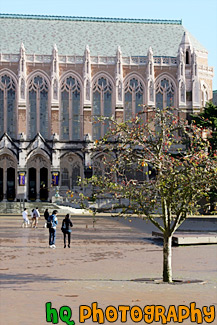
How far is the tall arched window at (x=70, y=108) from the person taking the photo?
85.5m

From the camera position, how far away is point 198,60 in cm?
9369

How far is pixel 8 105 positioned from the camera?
85.2m

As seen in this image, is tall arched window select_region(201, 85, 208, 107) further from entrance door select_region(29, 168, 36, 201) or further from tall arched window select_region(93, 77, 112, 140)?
entrance door select_region(29, 168, 36, 201)

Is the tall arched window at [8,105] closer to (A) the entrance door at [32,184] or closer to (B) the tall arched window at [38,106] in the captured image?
(B) the tall arched window at [38,106]

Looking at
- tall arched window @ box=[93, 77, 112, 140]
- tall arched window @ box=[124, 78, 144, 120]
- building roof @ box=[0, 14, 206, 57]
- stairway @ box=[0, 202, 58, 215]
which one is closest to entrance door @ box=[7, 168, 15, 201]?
stairway @ box=[0, 202, 58, 215]

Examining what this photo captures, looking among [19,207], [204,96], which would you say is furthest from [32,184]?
[204,96]

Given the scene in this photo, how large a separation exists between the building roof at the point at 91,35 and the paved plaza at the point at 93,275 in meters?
59.0

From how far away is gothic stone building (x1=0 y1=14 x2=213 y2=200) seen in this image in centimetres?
8356

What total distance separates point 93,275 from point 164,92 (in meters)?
69.3

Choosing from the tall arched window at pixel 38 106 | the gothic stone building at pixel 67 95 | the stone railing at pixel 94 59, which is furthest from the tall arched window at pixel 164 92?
the tall arched window at pixel 38 106

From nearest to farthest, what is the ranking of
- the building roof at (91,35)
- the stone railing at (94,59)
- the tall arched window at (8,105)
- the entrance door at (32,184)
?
the entrance door at (32,184)
the tall arched window at (8,105)
the stone railing at (94,59)
the building roof at (91,35)

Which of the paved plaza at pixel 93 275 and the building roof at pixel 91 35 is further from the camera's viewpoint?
the building roof at pixel 91 35

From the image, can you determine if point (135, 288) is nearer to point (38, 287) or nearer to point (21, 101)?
point (38, 287)

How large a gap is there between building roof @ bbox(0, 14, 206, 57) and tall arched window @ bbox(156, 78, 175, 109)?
5062mm
